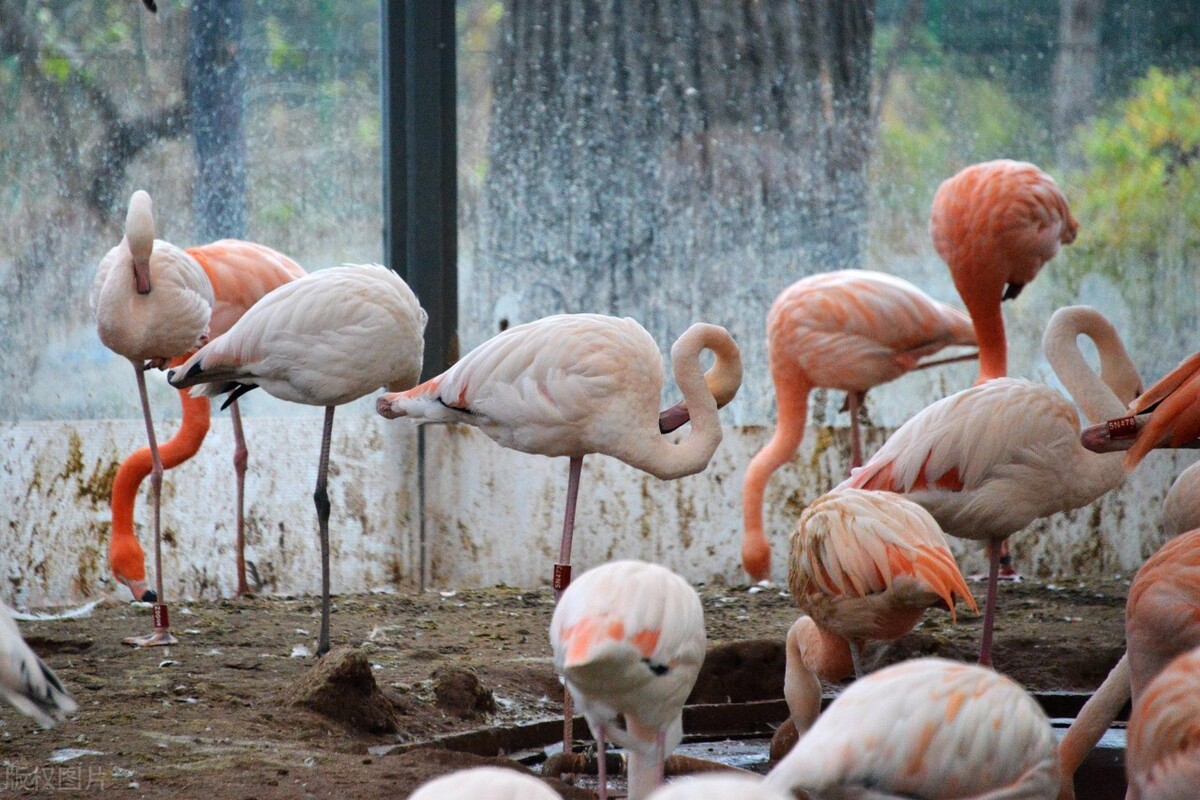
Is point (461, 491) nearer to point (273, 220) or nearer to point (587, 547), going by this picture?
point (587, 547)

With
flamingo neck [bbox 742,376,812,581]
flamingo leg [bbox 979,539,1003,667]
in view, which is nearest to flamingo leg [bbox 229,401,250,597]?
flamingo neck [bbox 742,376,812,581]

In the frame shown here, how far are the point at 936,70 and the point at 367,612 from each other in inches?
150

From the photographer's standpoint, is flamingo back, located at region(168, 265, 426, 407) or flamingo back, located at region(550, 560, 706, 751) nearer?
flamingo back, located at region(550, 560, 706, 751)

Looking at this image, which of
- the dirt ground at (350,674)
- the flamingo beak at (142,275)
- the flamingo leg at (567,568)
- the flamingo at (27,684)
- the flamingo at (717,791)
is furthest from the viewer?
the flamingo beak at (142,275)

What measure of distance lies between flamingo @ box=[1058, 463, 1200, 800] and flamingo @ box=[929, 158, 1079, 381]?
2.66 metres

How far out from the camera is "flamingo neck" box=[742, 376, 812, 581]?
6.07 m

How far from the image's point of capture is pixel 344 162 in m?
6.57

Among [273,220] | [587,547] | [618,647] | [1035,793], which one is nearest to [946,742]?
[1035,793]

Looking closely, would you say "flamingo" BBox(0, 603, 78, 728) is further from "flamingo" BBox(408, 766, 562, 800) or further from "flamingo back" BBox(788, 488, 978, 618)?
"flamingo back" BBox(788, 488, 978, 618)

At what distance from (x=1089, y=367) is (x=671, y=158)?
9.83ft

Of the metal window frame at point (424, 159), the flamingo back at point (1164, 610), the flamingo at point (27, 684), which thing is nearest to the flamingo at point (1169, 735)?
the flamingo back at point (1164, 610)

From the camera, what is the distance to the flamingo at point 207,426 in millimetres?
5520

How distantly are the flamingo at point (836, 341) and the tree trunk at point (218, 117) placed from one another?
2520mm

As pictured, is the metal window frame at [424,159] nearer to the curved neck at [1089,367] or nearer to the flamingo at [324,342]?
the flamingo at [324,342]
